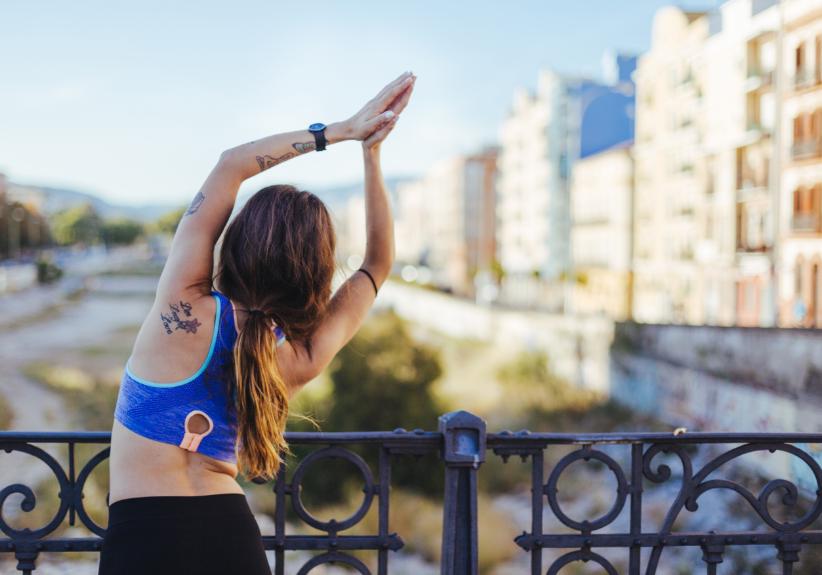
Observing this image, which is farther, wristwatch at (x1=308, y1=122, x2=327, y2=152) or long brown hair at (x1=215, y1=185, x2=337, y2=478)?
wristwatch at (x1=308, y1=122, x2=327, y2=152)

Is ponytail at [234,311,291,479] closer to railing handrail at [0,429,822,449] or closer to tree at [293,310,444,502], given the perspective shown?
railing handrail at [0,429,822,449]

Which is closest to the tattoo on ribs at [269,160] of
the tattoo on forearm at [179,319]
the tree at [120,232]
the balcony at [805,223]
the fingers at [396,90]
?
the fingers at [396,90]

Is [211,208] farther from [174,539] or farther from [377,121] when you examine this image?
[174,539]

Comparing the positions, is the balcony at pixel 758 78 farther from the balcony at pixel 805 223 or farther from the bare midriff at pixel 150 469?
the bare midriff at pixel 150 469

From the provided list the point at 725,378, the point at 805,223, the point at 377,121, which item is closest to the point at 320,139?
the point at 377,121

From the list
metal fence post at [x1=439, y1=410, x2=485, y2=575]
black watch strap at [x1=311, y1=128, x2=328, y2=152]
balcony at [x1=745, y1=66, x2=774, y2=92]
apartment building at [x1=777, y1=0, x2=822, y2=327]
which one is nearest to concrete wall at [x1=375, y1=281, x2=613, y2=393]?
apartment building at [x1=777, y1=0, x2=822, y2=327]

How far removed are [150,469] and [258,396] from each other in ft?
0.99

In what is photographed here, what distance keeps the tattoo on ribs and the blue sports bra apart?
346mm

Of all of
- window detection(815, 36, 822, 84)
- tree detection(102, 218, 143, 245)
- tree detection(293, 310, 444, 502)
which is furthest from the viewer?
tree detection(102, 218, 143, 245)

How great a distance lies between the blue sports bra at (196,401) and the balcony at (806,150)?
92.3 feet

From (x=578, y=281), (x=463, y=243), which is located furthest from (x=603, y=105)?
(x=463, y=243)

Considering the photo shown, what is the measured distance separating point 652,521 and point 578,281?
3047 cm

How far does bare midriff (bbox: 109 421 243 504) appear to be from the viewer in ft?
6.59

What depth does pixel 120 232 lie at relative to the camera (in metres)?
108
